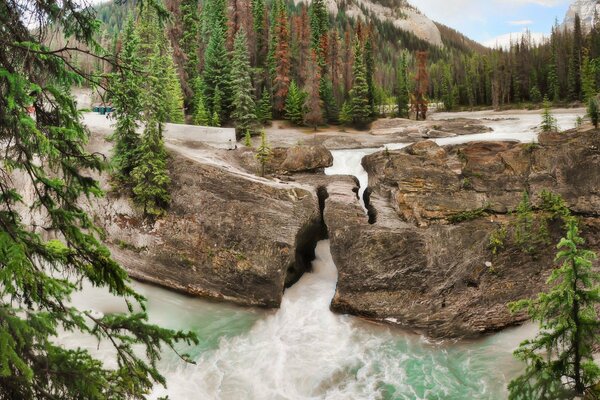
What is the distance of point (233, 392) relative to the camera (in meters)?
13.8

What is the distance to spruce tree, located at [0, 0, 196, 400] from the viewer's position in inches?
156

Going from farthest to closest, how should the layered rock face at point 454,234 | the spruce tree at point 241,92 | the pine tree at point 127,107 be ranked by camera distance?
the spruce tree at point 241,92 → the layered rock face at point 454,234 → the pine tree at point 127,107

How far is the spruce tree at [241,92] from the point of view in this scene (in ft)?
115

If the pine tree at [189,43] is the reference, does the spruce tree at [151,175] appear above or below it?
below

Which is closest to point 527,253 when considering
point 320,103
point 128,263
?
point 128,263

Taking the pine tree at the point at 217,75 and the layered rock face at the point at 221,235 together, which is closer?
the layered rock face at the point at 221,235

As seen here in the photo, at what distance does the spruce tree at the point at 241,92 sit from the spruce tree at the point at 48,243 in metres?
30.4

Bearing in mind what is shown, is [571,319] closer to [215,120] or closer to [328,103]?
[215,120]

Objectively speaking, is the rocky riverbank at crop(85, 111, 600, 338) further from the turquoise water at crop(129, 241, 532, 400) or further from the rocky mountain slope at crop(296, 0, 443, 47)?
the rocky mountain slope at crop(296, 0, 443, 47)

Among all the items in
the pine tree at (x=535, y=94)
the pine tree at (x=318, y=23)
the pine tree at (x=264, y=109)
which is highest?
the pine tree at (x=318, y=23)

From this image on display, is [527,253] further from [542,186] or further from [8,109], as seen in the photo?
[8,109]

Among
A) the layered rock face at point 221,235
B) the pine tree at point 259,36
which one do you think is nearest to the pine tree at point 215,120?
the layered rock face at point 221,235

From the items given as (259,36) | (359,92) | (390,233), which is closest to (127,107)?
(390,233)

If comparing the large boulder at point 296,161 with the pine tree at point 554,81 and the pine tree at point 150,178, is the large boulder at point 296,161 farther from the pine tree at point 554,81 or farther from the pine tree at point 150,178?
the pine tree at point 554,81
